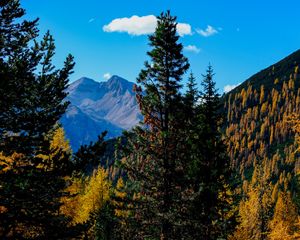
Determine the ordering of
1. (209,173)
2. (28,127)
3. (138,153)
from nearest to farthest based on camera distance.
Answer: (28,127) → (138,153) → (209,173)

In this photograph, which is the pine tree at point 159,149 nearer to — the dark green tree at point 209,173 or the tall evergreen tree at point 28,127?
the dark green tree at point 209,173

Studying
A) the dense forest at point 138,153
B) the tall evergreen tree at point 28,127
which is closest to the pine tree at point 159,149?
the dense forest at point 138,153

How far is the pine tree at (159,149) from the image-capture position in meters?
19.0

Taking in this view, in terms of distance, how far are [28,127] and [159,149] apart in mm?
9680

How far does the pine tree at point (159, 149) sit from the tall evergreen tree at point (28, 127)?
8046 millimetres

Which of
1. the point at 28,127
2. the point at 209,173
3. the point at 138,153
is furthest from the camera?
the point at 209,173

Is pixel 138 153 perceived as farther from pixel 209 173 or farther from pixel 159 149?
pixel 209 173

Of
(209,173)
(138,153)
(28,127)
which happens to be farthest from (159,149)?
(28,127)

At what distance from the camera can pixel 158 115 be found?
66.9 ft

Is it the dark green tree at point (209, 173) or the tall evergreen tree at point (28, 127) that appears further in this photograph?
the dark green tree at point (209, 173)

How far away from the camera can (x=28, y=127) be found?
10828mm

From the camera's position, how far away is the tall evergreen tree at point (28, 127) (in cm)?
955

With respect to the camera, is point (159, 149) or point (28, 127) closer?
point (28, 127)

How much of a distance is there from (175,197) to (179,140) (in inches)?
120
